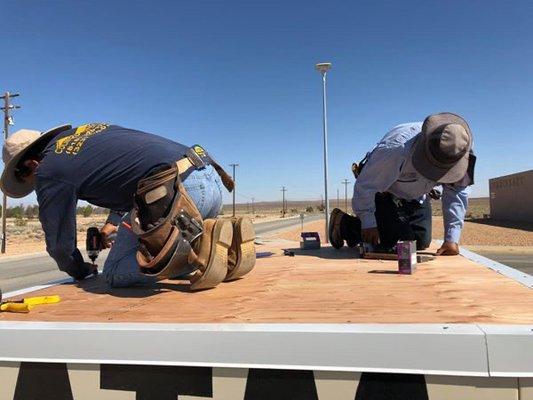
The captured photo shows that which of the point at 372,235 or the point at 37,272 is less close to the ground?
the point at 372,235

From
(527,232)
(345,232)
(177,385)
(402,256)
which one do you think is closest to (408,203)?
(345,232)

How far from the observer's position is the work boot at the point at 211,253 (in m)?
2.44

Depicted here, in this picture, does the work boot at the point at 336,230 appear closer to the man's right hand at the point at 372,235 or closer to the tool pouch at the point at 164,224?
the man's right hand at the point at 372,235

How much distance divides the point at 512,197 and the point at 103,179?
42.2 meters

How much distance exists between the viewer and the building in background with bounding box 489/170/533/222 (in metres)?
A: 35.9

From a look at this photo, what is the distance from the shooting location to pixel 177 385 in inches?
59.0

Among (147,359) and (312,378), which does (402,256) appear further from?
(147,359)

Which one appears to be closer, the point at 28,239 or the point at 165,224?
the point at 165,224

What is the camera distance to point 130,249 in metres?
2.79

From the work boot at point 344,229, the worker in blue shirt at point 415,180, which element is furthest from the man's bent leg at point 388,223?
the work boot at point 344,229

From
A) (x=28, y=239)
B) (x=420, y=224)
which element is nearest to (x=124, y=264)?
(x=420, y=224)

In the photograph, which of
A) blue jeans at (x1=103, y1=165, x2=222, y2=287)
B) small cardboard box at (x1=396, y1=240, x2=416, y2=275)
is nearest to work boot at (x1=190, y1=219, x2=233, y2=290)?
blue jeans at (x1=103, y1=165, x2=222, y2=287)

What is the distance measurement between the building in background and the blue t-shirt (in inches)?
1471

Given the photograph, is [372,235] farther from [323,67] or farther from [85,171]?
[323,67]
